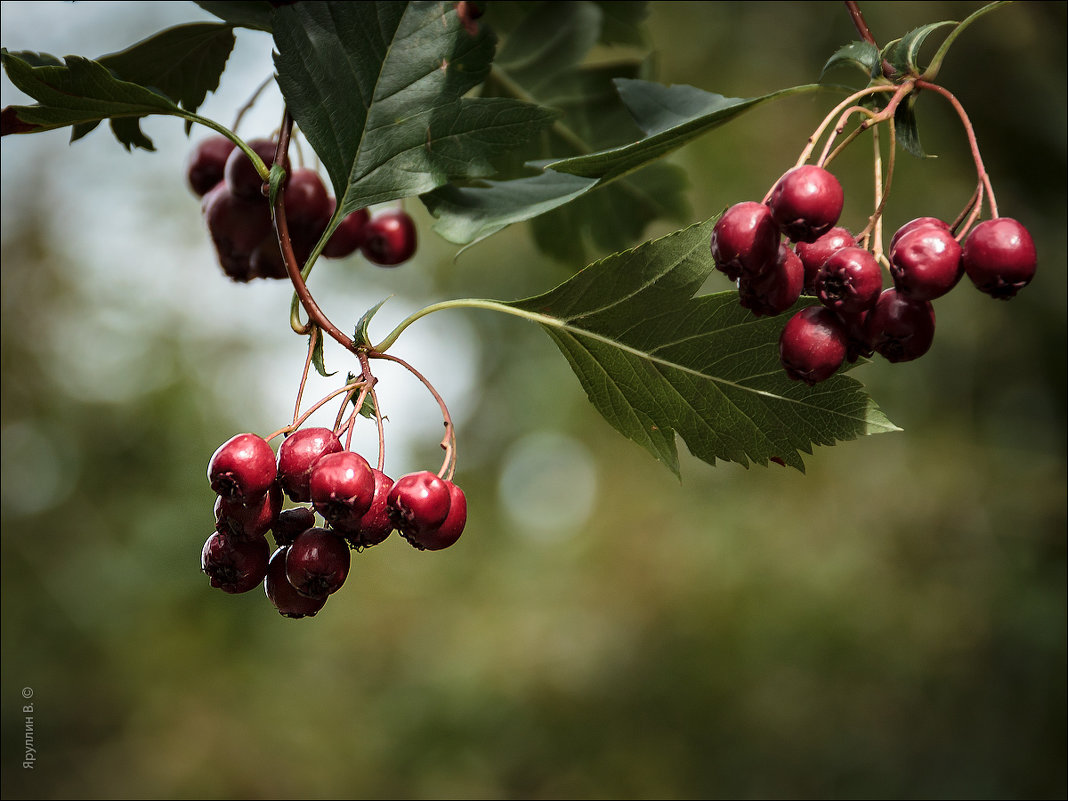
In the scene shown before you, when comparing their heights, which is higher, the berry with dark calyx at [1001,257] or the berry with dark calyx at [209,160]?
the berry with dark calyx at [209,160]

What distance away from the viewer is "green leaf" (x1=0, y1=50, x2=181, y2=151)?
587 mm

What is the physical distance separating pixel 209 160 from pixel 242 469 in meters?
0.52

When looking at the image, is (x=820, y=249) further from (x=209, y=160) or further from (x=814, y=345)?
(x=209, y=160)

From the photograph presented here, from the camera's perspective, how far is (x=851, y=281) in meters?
0.50

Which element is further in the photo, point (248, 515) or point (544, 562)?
point (544, 562)

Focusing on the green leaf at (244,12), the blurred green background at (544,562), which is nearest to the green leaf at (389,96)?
the green leaf at (244,12)

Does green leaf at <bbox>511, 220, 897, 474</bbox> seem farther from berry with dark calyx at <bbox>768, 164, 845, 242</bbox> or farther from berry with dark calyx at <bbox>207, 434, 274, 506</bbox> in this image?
berry with dark calyx at <bbox>207, 434, 274, 506</bbox>

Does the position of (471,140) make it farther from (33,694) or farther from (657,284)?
(33,694)

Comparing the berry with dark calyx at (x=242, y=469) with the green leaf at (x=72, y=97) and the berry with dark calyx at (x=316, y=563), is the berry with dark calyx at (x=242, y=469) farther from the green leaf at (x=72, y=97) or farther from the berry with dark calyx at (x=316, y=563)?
the green leaf at (x=72, y=97)

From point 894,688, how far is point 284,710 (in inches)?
146

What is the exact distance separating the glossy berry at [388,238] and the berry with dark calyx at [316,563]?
48cm

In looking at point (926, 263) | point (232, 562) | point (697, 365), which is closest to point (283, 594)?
point (232, 562)

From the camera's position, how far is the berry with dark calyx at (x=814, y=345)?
516mm

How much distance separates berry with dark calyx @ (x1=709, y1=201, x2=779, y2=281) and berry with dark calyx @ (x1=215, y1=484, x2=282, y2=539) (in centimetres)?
32
